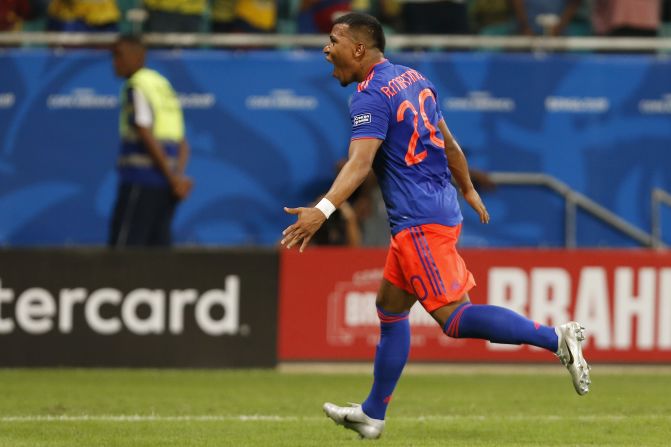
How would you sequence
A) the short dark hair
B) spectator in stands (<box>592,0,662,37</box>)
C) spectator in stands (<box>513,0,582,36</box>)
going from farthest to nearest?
spectator in stands (<box>513,0,582,36</box>) → spectator in stands (<box>592,0,662,37</box>) → the short dark hair

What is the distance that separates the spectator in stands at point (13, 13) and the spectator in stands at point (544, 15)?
16.2ft

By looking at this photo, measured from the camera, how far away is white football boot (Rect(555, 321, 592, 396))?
→ 281 inches

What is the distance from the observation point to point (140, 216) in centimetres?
1203

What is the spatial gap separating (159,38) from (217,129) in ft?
3.43

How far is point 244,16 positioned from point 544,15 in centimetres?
309

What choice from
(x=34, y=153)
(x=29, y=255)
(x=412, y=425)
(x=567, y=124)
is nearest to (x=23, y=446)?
(x=412, y=425)

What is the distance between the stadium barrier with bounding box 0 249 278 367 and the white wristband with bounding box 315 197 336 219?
4857mm

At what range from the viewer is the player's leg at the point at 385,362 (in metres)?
7.64

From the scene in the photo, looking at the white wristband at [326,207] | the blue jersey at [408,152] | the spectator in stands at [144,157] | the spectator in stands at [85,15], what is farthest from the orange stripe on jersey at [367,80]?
the spectator in stands at [85,15]

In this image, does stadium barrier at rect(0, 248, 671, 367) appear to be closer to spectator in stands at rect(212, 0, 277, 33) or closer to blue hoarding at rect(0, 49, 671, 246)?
blue hoarding at rect(0, 49, 671, 246)

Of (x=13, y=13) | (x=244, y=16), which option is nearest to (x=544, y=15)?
(x=244, y=16)

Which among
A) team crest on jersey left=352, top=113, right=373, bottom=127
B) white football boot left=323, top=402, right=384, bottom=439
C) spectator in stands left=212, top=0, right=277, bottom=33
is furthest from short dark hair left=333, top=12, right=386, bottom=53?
spectator in stands left=212, top=0, right=277, bottom=33

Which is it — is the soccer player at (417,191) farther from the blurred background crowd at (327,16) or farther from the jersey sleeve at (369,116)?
the blurred background crowd at (327,16)

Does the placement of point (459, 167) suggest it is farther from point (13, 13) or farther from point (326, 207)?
point (13, 13)
